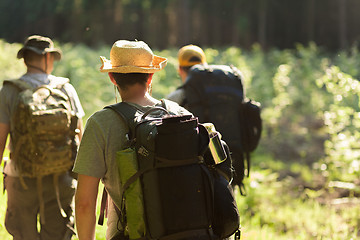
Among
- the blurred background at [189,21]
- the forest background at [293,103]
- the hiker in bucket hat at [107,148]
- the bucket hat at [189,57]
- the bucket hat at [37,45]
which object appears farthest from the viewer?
the blurred background at [189,21]

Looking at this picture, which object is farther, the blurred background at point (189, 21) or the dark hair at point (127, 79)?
the blurred background at point (189, 21)

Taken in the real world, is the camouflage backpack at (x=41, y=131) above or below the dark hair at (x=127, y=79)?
below

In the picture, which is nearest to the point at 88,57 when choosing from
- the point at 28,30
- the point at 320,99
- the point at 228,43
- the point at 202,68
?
the point at 320,99

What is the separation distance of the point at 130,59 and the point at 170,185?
2.69 feet

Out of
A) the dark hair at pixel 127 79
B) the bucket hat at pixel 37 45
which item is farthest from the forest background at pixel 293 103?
the dark hair at pixel 127 79

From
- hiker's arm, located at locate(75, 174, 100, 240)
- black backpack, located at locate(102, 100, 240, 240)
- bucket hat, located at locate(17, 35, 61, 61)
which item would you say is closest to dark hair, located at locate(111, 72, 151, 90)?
black backpack, located at locate(102, 100, 240, 240)

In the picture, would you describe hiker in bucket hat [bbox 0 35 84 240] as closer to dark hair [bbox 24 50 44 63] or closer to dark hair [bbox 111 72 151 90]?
dark hair [bbox 24 50 44 63]

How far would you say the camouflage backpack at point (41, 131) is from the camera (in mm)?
4590

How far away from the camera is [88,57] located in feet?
70.7

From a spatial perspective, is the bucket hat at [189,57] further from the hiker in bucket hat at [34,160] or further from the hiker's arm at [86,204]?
the hiker's arm at [86,204]

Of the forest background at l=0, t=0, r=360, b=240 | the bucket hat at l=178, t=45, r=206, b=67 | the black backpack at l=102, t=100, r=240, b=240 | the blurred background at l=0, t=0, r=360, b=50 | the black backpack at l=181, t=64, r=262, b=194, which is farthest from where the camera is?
the blurred background at l=0, t=0, r=360, b=50

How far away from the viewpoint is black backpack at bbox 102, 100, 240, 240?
8.50 feet

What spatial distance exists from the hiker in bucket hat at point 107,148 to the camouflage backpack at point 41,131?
1835 millimetres

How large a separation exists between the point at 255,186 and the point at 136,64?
21.9 feet
